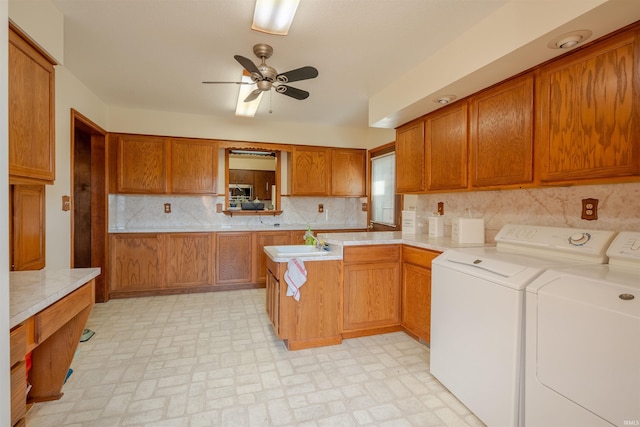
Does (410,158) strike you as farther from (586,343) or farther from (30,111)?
(30,111)

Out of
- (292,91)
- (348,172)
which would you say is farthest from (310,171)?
(292,91)

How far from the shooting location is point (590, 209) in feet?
6.24

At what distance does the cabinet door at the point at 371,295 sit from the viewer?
274cm

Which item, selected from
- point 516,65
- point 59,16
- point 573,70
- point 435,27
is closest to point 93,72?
point 59,16

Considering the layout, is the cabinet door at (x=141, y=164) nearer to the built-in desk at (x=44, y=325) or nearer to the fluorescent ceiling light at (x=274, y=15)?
the built-in desk at (x=44, y=325)

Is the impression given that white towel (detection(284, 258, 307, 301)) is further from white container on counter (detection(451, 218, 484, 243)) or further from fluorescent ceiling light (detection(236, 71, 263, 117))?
fluorescent ceiling light (detection(236, 71, 263, 117))

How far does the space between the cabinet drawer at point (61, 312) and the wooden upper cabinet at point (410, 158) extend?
2868mm

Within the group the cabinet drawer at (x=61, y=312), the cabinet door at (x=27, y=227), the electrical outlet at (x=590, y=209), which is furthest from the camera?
the cabinet door at (x=27, y=227)

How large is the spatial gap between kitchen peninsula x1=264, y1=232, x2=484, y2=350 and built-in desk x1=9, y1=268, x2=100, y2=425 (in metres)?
1.32

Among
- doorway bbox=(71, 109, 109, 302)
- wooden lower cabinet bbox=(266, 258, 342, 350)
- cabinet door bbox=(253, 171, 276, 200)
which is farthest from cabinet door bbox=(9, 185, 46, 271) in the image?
cabinet door bbox=(253, 171, 276, 200)

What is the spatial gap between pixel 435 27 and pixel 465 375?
7.58 ft

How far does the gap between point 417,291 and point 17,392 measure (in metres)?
2.54

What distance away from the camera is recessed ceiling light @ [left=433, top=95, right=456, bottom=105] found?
8.32ft

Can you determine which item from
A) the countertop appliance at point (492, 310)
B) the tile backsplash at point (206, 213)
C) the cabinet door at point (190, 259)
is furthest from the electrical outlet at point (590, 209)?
the cabinet door at point (190, 259)
